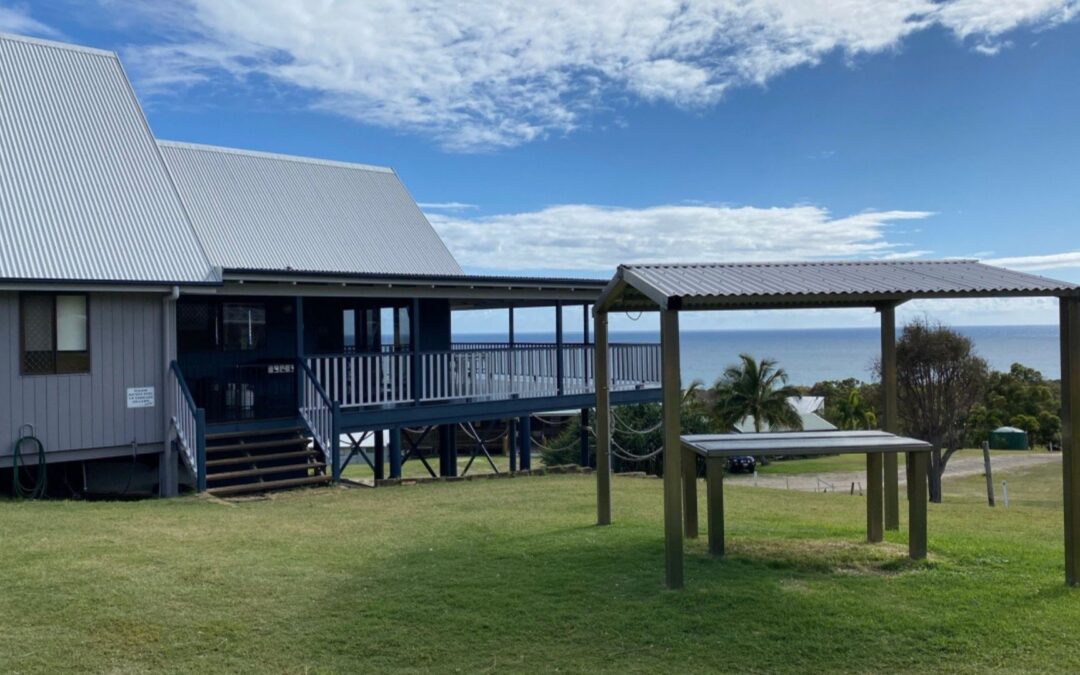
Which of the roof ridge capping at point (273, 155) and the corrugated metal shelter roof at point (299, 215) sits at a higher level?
the roof ridge capping at point (273, 155)

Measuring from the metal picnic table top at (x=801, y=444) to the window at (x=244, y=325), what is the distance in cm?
1025

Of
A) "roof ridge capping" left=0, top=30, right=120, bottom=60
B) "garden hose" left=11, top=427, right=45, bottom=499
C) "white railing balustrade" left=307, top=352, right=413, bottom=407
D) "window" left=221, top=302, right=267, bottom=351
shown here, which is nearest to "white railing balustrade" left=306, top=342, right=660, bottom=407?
"white railing balustrade" left=307, top=352, right=413, bottom=407

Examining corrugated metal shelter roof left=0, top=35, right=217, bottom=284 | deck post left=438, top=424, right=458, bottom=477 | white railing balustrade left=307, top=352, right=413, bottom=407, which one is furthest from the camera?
deck post left=438, top=424, right=458, bottom=477

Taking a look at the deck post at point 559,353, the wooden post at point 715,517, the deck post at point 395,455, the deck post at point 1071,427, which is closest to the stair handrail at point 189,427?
the deck post at point 395,455

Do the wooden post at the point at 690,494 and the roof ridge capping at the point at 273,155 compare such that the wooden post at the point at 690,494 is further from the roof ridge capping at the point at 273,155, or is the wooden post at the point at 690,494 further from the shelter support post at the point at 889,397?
the roof ridge capping at the point at 273,155

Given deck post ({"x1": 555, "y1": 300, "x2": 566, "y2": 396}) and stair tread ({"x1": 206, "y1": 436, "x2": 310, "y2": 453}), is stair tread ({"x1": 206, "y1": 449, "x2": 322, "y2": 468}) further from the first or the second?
deck post ({"x1": 555, "y1": 300, "x2": 566, "y2": 396})

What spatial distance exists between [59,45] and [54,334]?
7.22 m

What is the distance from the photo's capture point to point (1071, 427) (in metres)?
6.89

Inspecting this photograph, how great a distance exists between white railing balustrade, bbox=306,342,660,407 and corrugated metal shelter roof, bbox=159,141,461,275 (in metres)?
2.24

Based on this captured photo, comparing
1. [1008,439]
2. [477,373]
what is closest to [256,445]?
[477,373]

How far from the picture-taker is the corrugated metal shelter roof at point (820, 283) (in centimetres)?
673

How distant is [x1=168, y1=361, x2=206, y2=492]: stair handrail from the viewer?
42.9 ft

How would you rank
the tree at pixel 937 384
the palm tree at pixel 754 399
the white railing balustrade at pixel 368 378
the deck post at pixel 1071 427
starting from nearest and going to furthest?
Result: the deck post at pixel 1071 427 → the white railing balustrade at pixel 368 378 → the tree at pixel 937 384 → the palm tree at pixel 754 399

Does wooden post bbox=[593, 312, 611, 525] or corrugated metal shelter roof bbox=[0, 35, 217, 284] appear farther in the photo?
corrugated metal shelter roof bbox=[0, 35, 217, 284]
